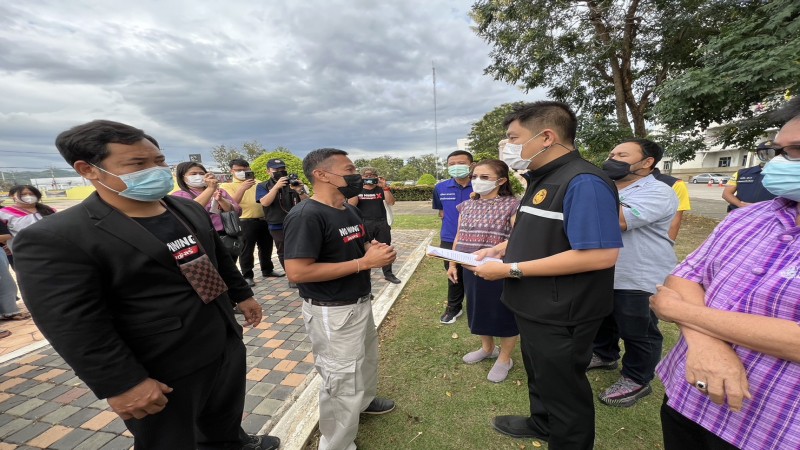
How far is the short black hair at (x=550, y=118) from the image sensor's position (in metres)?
1.86

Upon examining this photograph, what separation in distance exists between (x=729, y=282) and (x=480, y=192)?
196 centimetres

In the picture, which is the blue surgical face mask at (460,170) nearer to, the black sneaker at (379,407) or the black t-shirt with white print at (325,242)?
the black t-shirt with white print at (325,242)

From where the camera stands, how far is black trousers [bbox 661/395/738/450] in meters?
1.32

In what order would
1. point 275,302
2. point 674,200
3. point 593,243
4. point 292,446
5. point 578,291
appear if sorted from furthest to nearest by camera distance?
point 275,302
point 674,200
point 292,446
point 578,291
point 593,243

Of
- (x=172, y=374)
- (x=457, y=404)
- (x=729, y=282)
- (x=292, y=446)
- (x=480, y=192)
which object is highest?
(x=480, y=192)

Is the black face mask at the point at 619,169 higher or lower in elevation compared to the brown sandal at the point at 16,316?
higher

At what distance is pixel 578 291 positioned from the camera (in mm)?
1690

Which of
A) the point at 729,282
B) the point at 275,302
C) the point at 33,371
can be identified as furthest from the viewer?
the point at 275,302

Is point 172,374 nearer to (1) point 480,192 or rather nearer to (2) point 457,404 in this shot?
(2) point 457,404

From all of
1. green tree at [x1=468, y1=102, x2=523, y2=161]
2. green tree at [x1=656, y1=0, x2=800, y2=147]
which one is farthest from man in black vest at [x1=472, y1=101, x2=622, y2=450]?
green tree at [x1=468, y1=102, x2=523, y2=161]

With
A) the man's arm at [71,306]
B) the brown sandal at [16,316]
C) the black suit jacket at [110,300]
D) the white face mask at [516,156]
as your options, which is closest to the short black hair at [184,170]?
the black suit jacket at [110,300]

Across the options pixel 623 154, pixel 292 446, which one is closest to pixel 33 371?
pixel 292 446

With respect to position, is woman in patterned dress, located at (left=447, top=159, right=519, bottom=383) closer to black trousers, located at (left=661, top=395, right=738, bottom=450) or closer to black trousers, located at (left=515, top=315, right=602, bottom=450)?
black trousers, located at (left=515, top=315, right=602, bottom=450)

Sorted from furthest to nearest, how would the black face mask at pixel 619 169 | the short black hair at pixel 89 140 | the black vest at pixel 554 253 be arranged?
the black face mask at pixel 619 169 < the black vest at pixel 554 253 < the short black hair at pixel 89 140
